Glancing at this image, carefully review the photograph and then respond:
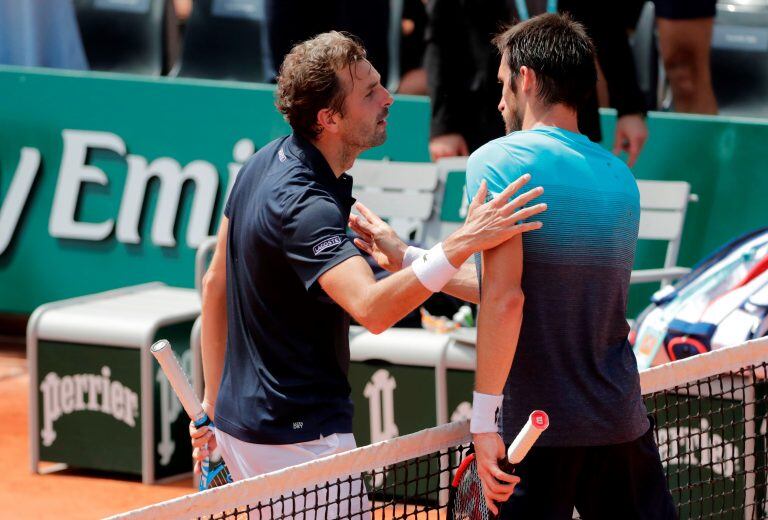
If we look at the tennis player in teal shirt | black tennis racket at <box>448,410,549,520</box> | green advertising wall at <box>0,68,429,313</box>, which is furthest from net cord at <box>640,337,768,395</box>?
green advertising wall at <box>0,68,429,313</box>

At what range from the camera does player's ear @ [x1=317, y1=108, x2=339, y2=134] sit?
322 cm

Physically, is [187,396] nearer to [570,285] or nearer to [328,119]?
[328,119]

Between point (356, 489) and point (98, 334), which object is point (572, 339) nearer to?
point (356, 489)

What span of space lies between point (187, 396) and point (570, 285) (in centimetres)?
103

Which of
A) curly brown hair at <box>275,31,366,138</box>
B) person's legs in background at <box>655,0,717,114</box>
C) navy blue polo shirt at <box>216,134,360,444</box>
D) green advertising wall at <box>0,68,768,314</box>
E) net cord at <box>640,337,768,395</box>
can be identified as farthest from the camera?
green advertising wall at <box>0,68,768,314</box>

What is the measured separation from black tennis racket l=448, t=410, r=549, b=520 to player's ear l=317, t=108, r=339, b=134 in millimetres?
862

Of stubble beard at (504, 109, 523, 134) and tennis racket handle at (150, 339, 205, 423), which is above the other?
stubble beard at (504, 109, 523, 134)

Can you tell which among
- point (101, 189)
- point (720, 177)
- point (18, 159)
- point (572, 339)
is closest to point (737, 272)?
point (720, 177)

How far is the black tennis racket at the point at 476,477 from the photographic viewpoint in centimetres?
270

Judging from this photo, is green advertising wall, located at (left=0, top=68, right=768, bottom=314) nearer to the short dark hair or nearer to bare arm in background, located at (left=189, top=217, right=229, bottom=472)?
bare arm in background, located at (left=189, top=217, right=229, bottom=472)

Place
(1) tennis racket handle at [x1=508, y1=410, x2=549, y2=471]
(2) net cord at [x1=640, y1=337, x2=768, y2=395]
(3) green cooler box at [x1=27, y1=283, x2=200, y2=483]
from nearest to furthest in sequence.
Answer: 1. (1) tennis racket handle at [x1=508, y1=410, x2=549, y2=471]
2. (2) net cord at [x1=640, y1=337, x2=768, y2=395]
3. (3) green cooler box at [x1=27, y1=283, x2=200, y2=483]

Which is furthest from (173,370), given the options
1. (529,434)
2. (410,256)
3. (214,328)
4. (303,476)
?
(529,434)

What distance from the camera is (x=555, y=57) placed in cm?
294

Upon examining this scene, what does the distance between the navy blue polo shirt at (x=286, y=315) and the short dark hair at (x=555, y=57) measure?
547 mm
